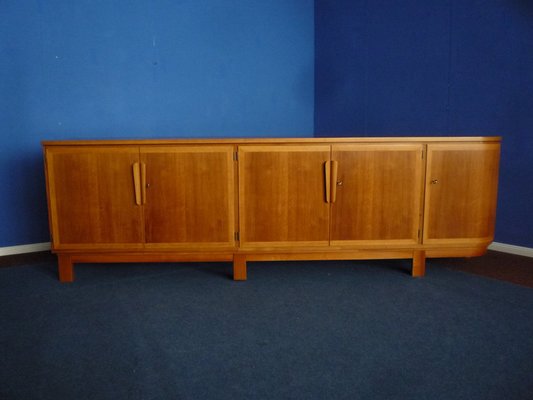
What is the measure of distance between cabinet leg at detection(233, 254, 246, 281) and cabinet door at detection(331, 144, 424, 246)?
21.1 inches

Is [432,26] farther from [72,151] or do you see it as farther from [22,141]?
[22,141]

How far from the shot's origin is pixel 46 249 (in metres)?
3.16

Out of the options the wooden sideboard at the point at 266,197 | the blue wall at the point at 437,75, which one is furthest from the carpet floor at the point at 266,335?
the blue wall at the point at 437,75

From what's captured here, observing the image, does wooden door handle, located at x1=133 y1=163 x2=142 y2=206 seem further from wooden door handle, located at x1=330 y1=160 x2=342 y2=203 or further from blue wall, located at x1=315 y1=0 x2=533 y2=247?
blue wall, located at x1=315 y1=0 x2=533 y2=247

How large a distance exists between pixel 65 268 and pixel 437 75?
2.89 metres

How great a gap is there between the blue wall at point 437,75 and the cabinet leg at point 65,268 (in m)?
2.56

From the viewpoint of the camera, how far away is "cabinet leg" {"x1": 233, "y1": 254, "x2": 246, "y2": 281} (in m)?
2.46

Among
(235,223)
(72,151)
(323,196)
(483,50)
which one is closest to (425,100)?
(483,50)

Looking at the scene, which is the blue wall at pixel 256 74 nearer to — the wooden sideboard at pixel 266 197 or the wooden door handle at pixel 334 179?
the wooden sideboard at pixel 266 197

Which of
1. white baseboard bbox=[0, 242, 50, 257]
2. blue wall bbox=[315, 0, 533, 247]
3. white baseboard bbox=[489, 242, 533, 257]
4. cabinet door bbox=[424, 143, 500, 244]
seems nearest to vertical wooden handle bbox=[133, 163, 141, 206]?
white baseboard bbox=[0, 242, 50, 257]

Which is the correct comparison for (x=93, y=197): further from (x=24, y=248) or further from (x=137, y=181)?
(x=24, y=248)

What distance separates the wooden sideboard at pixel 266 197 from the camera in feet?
7.75

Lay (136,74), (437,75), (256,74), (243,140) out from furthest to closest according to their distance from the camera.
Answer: (256,74)
(136,74)
(437,75)
(243,140)

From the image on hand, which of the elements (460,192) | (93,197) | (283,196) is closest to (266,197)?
(283,196)
